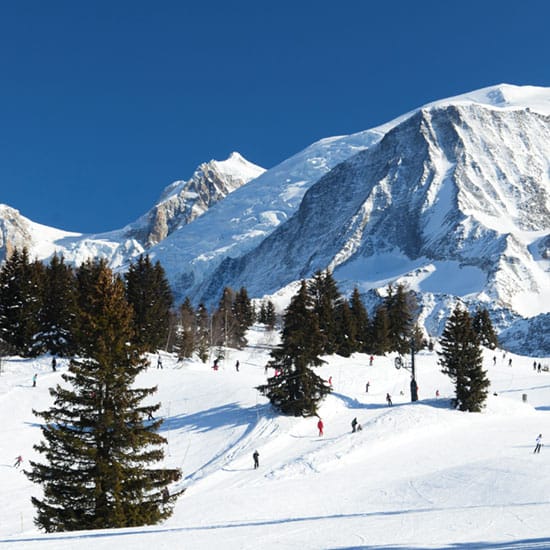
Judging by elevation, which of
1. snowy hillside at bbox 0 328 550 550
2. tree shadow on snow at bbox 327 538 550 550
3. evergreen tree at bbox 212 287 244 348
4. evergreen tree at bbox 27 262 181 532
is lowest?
snowy hillside at bbox 0 328 550 550

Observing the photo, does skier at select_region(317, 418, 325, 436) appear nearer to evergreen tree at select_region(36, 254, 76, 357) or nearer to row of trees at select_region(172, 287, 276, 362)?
evergreen tree at select_region(36, 254, 76, 357)

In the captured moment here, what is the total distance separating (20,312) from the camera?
5700 centimetres

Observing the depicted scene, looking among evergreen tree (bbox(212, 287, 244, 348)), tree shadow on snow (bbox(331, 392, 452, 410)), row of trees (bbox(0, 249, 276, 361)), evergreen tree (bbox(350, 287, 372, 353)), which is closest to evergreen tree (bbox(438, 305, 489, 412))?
tree shadow on snow (bbox(331, 392, 452, 410))

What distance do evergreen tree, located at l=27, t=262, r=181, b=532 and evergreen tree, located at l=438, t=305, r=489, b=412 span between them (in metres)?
28.7

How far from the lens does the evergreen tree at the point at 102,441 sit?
59.0 feet

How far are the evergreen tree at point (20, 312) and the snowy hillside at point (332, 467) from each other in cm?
362

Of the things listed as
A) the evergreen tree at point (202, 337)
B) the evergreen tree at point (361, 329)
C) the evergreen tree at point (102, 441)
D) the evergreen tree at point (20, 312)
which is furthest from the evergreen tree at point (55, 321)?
the evergreen tree at point (102, 441)

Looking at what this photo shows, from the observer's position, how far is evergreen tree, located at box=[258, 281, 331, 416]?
4097 cm

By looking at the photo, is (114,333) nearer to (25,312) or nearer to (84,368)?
(84,368)

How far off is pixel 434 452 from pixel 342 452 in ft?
15.7

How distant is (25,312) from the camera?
57031mm

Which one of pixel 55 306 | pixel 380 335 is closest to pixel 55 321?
pixel 55 306

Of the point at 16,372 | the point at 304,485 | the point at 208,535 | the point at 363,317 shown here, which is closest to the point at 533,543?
the point at 208,535

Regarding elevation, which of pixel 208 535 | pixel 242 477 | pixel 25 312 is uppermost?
pixel 25 312
